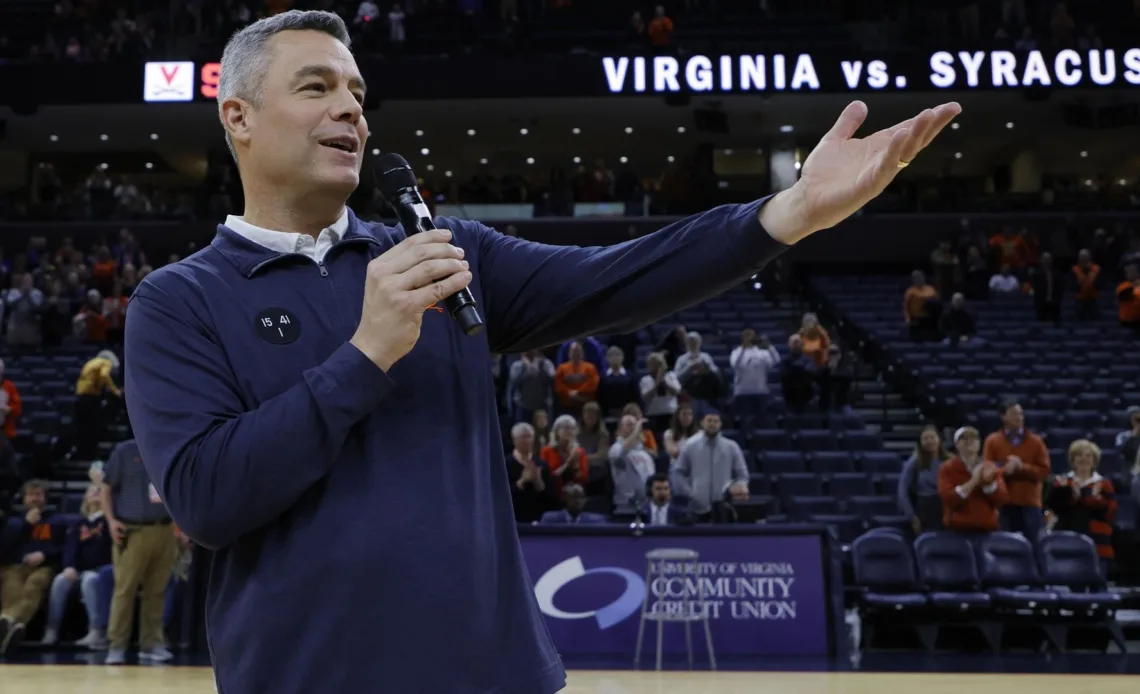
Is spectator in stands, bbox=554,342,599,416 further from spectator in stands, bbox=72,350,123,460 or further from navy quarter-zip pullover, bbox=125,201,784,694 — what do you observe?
navy quarter-zip pullover, bbox=125,201,784,694

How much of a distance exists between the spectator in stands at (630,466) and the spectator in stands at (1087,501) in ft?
11.2

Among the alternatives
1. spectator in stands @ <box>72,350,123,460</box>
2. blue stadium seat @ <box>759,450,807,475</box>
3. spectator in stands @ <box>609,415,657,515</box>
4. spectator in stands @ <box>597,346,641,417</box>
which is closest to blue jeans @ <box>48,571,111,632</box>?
spectator in stands @ <box>72,350,123,460</box>

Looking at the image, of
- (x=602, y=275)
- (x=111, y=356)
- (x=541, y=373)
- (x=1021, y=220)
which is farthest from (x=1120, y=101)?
(x=602, y=275)

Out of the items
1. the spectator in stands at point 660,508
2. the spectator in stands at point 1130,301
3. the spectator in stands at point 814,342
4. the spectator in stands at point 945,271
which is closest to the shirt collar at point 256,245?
the spectator in stands at point 660,508

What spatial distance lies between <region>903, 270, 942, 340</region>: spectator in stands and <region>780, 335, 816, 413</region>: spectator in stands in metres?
3.38

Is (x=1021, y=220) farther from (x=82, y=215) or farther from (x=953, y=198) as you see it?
(x=82, y=215)

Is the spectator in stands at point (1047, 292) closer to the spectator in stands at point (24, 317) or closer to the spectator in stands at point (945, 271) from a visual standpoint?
the spectator in stands at point (945, 271)

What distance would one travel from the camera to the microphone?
5.49ft

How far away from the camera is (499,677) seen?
1640mm

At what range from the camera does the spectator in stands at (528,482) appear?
1041cm

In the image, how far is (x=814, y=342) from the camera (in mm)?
14094

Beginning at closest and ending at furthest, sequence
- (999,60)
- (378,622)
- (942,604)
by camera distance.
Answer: (378,622), (942,604), (999,60)

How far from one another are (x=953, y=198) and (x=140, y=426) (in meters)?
22.9

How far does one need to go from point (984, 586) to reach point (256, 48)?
29.4 feet
